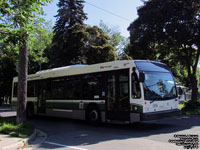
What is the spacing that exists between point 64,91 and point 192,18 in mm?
11368

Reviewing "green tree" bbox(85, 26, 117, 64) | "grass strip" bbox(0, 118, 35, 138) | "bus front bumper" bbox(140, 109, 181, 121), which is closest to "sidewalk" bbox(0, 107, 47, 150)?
"grass strip" bbox(0, 118, 35, 138)

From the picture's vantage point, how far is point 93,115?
1192cm

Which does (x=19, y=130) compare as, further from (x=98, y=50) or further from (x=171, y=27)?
(x=98, y=50)

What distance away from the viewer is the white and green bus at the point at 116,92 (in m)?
9.78

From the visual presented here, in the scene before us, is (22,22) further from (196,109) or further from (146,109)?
(196,109)

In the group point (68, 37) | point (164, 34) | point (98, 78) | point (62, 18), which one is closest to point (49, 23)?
point (62, 18)

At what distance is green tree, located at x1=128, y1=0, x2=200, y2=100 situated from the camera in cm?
1730

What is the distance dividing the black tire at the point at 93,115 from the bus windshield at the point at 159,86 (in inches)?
121

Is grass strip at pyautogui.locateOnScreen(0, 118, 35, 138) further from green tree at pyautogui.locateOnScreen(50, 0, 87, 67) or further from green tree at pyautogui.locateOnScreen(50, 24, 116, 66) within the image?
green tree at pyautogui.locateOnScreen(50, 0, 87, 67)

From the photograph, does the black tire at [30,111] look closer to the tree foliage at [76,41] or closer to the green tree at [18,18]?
the green tree at [18,18]

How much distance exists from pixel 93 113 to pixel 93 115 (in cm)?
11

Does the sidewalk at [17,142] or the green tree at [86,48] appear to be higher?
the green tree at [86,48]

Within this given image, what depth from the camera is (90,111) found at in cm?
1223

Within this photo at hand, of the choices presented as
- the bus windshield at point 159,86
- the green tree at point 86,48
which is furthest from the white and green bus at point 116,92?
the green tree at point 86,48
